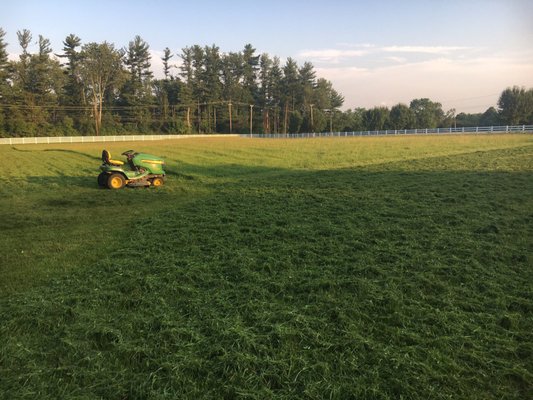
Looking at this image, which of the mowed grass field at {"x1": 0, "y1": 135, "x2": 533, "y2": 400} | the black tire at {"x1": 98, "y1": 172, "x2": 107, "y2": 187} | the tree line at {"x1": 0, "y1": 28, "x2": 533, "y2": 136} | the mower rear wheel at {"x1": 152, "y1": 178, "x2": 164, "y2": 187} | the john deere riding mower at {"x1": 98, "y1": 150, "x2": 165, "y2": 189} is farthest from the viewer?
the tree line at {"x1": 0, "y1": 28, "x2": 533, "y2": 136}

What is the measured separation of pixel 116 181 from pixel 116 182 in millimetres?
36

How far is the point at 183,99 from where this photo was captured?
3349 inches

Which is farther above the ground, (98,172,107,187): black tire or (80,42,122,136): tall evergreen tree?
(80,42,122,136): tall evergreen tree

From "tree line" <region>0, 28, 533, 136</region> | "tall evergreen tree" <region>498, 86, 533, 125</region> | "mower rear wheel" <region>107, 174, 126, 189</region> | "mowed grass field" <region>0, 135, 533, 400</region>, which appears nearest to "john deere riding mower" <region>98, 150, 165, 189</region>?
"mower rear wheel" <region>107, 174, 126, 189</region>

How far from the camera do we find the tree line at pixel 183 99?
226ft

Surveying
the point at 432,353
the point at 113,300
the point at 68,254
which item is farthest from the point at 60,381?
the point at 68,254

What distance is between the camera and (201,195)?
1373 cm

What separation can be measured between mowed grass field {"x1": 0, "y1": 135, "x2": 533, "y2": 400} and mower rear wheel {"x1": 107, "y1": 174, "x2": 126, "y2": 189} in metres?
3.21

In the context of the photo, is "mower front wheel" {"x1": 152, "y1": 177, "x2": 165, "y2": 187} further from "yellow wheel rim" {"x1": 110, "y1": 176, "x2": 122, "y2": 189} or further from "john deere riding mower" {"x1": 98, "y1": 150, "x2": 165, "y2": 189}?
"yellow wheel rim" {"x1": 110, "y1": 176, "x2": 122, "y2": 189}

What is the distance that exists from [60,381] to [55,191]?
41.2 feet

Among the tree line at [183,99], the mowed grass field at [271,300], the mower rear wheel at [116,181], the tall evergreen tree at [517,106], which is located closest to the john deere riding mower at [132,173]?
the mower rear wheel at [116,181]

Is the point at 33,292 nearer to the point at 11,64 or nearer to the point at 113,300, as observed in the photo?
the point at 113,300

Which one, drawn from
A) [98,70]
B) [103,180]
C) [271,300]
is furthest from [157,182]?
[98,70]

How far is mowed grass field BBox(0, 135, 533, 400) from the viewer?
3.45 meters
